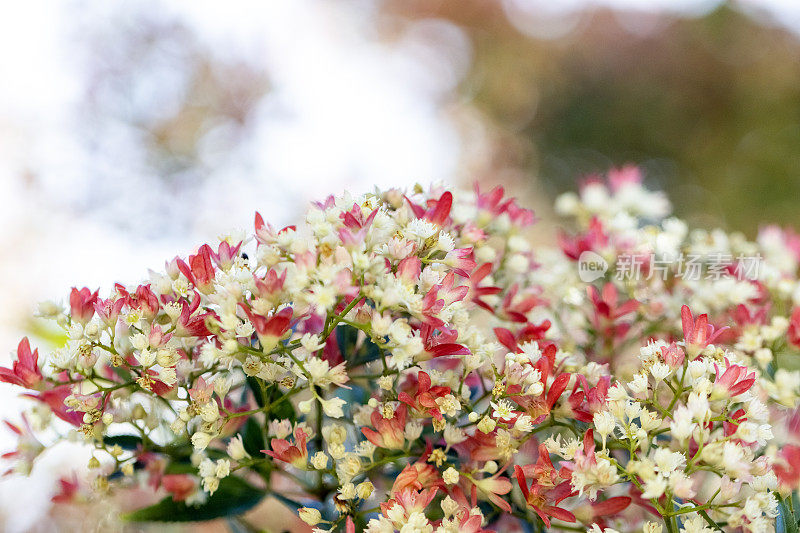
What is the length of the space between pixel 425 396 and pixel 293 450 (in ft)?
0.29

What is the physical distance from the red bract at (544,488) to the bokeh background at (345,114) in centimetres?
23

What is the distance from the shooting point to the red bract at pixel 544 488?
36cm

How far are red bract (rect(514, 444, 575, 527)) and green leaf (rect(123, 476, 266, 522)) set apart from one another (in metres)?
0.20

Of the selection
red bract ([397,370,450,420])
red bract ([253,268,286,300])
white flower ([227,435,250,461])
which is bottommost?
white flower ([227,435,250,461])

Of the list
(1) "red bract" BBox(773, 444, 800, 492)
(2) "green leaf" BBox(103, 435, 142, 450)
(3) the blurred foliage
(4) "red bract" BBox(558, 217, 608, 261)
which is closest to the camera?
(1) "red bract" BBox(773, 444, 800, 492)

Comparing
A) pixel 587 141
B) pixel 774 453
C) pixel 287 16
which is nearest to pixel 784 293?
pixel 774 453

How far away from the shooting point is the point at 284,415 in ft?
1.40

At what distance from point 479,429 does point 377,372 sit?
117 mm

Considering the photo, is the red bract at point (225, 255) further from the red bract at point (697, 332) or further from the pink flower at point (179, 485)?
the red bract at point (697, 332)

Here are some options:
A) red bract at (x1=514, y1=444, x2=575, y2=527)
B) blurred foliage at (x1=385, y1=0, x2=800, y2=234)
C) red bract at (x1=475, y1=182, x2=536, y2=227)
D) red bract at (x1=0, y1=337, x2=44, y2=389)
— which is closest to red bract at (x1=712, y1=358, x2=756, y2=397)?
red bract at (x1=514, y1=444, x2=575, y2=527)

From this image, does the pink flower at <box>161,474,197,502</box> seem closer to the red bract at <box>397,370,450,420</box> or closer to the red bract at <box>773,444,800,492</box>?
the red bract at <box>397,370,450,420</box>

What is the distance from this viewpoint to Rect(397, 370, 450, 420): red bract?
1.20 ft

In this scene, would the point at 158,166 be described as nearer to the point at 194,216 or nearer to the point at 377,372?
the point at 194,216

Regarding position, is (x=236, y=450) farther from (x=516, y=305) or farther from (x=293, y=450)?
(x=516, y=305)
